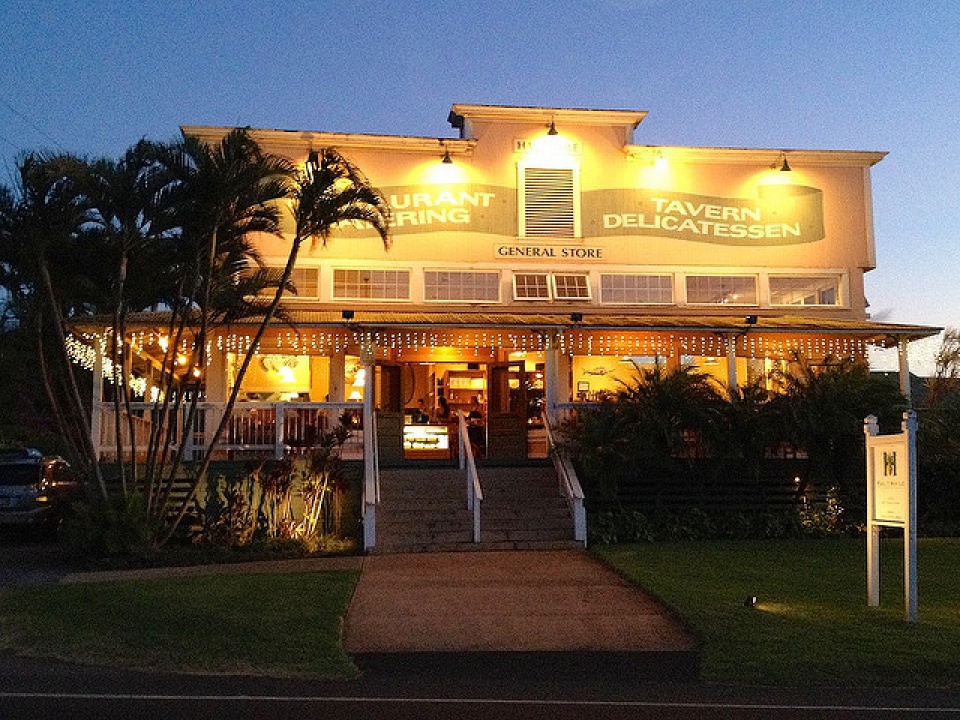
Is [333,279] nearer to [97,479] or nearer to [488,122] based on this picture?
[488,122]

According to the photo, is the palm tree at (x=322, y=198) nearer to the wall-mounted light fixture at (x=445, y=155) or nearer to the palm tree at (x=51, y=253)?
the palm tree at (x=51, y=253)

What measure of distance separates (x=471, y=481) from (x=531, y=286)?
5.79 m

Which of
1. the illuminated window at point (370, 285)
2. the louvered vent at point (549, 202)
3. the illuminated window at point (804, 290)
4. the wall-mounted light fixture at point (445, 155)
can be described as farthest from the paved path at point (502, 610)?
the illuminated window at point (804, 290)

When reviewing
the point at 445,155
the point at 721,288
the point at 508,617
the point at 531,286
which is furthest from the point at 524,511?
the point at 445,155

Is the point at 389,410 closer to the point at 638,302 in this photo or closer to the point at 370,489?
the point at 370,489

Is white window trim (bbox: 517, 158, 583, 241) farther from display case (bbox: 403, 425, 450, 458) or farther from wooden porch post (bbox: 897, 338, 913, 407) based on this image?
wooden porch post (bbox: 897, 338, 913, 407)

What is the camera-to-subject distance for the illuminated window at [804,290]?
21.0m

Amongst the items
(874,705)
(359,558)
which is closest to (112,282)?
(359,558)

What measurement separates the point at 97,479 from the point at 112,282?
2.86m

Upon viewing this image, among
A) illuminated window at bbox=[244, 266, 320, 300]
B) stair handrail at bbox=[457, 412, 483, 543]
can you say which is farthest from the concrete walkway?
illuminated window at bbox=[244, 266, 320, 300]

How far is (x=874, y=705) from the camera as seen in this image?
284 inches

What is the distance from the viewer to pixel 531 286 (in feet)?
65.9

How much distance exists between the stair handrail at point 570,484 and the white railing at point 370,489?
3018mm

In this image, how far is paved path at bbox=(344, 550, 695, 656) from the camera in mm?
8930
